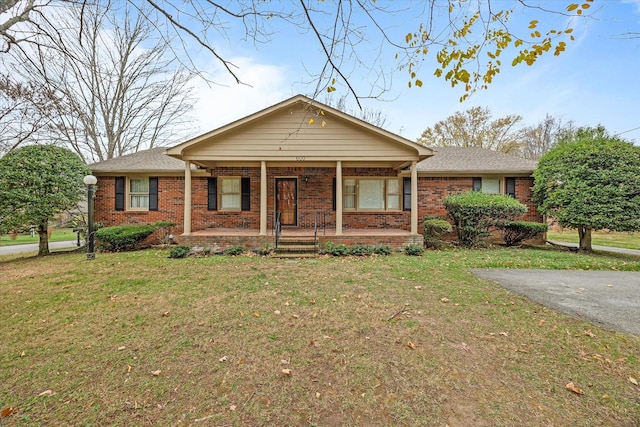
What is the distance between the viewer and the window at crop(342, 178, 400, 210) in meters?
11.7

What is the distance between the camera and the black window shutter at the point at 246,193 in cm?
1160

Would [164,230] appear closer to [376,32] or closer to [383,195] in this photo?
[383,195]

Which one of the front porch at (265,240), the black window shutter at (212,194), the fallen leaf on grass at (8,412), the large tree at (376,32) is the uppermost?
the large tree at (376,32)

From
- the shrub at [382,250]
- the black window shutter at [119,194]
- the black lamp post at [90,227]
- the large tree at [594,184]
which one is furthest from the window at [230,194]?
the large tree at [594,184]

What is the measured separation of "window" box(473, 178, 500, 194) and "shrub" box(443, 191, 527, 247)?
5.62 feet

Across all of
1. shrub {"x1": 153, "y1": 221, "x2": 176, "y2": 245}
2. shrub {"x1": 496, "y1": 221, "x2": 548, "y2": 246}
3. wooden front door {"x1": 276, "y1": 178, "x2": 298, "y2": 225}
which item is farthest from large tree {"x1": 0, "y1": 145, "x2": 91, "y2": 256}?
shrub {"x1": 496, "y1": 221, "x2": 548, "y2": 246}

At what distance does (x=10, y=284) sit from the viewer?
226 inches

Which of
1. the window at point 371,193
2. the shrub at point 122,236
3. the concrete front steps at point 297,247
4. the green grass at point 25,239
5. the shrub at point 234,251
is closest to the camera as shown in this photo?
the concrete front steps at point 297,247

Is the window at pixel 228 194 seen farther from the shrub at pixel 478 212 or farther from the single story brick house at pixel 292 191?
the shrub at pixel 478 212

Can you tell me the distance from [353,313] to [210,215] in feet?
30.1

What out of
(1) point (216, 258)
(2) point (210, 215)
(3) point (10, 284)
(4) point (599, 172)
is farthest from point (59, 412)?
(4) point (599, 172)

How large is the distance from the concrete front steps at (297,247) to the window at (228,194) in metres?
3.27

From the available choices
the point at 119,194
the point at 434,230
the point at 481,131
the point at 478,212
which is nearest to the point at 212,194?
the point at 119,194

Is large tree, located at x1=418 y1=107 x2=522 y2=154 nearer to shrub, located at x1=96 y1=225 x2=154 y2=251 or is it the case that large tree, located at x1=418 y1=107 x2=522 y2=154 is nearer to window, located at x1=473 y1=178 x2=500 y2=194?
window, located at x1=473 y1=178 x2=500 y2=194
